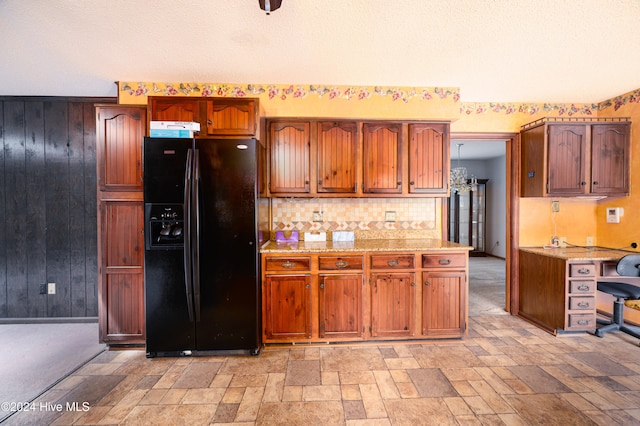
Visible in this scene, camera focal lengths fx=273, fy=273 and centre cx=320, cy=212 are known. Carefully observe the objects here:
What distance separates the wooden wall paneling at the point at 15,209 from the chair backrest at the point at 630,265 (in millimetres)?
6581

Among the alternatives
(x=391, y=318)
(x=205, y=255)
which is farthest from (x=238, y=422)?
(x=391, y=318)

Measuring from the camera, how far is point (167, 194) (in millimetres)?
2416

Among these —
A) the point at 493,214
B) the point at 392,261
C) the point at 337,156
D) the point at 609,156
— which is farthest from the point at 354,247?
the point at 493,214

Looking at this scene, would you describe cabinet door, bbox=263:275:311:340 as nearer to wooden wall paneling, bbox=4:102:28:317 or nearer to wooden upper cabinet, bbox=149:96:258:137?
wooden upper cabinet, bbox=149:96:258:137

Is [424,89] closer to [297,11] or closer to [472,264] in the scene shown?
[297,11]

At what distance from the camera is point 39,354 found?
2.62 meters

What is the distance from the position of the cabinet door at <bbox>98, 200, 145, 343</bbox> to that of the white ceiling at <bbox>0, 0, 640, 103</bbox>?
55.2 inches

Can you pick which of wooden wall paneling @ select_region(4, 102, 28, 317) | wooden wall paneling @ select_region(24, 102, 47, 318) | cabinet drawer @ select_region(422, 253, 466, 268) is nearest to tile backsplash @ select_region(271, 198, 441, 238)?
cabinet drawer @ select_region(422, 253, 466, 268)

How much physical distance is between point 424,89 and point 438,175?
3.42 ft

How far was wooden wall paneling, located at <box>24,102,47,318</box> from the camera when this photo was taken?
3.36m

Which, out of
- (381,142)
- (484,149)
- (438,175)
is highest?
(484,149)

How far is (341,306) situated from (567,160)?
3.05 meters

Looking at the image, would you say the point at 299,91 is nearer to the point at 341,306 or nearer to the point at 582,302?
the point at 341,306

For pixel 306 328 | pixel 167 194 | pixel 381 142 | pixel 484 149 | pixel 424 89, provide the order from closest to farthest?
1. pixel 167 194
2. pixel 306 328
3. pixel 381 142
4. pixel 424 89
5. pixel 484 149
